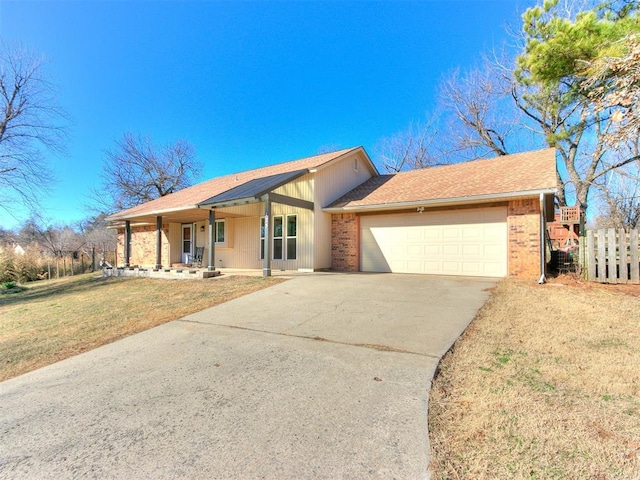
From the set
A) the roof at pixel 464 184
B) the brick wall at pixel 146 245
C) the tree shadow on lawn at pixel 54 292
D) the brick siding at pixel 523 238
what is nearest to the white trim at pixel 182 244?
the brick wall at pixel 146 245

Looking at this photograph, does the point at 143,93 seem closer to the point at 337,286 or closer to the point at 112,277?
the point at 112,277

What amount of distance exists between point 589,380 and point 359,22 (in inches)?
530

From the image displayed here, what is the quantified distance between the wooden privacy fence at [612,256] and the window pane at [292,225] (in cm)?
926

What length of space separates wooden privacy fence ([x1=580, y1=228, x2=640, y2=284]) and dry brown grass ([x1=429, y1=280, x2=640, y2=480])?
4399 millimetres

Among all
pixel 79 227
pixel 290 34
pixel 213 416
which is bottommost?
pixel 213 416

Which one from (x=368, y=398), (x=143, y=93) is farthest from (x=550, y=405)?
(x=143, y=93)

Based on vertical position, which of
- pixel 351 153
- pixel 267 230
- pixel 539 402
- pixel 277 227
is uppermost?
pixel 351 153

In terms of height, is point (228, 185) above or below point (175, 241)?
above

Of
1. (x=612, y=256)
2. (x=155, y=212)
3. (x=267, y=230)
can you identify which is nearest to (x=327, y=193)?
(x=267, y=230)

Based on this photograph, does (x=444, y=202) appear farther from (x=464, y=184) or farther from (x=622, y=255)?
(x=622, y=255)

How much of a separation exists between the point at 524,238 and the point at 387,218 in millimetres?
4329

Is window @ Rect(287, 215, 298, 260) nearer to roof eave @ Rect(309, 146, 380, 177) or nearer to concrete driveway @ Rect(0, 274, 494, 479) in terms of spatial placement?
roof eave @ Rect(309, 146, 380, 177)

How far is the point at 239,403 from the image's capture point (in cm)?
281

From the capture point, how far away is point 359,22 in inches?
477
